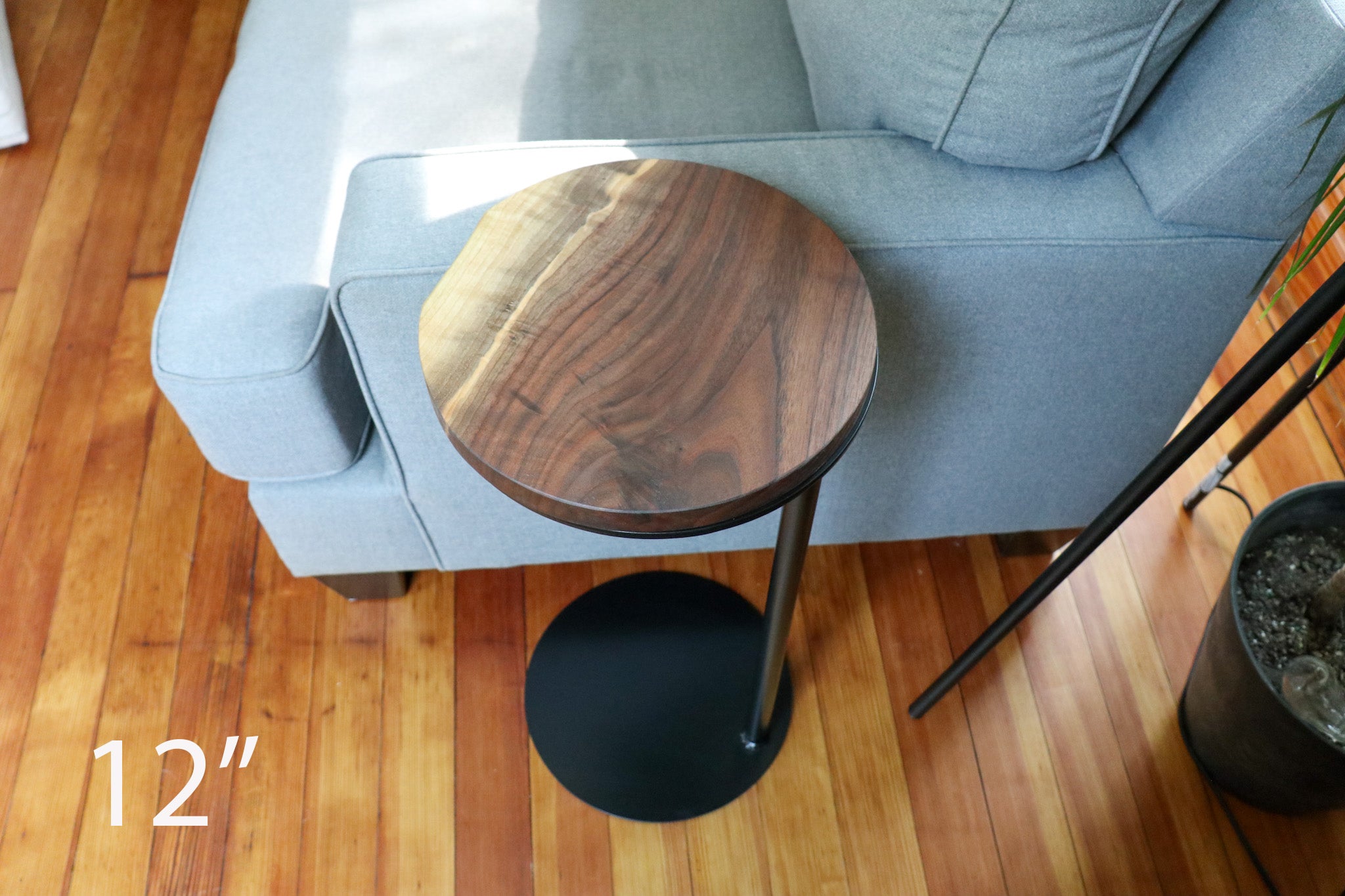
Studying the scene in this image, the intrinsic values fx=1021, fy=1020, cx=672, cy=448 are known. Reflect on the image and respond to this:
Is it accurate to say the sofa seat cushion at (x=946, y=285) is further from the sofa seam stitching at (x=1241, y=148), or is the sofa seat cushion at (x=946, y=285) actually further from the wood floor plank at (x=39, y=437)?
the wood floor plank at (x=39, y=437)

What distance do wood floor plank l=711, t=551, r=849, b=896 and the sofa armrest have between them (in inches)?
23.5

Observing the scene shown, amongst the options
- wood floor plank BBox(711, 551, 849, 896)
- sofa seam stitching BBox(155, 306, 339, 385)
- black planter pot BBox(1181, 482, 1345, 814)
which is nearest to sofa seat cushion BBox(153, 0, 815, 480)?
sofa seam stitching BBox(155, 306, 339, 385)

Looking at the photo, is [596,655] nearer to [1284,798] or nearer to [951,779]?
[951,779]

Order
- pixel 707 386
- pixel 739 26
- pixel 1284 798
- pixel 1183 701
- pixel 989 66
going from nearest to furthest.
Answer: pixel 707 386, pixel 989 66, pixel 1284 798, pixel 1183 701, pixel 739 26

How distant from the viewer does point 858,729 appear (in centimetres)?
130

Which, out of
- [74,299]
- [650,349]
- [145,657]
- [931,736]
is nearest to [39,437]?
[74,299]

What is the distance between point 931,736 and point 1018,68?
0.81 meters

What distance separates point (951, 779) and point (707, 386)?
77 centimetres

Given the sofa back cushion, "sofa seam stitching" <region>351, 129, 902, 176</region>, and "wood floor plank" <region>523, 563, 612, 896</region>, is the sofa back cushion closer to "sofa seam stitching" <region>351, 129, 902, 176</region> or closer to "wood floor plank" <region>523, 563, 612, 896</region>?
"sofa seam stitching" <region>351, 129, 902, 176</region>

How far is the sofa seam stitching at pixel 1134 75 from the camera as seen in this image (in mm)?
827

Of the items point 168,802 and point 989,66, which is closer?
point 989,66

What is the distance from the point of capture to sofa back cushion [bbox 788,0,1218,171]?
32.9 inches

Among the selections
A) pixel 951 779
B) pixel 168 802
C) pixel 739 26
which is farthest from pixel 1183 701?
pixel 168 802

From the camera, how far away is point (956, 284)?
36.6 inches
